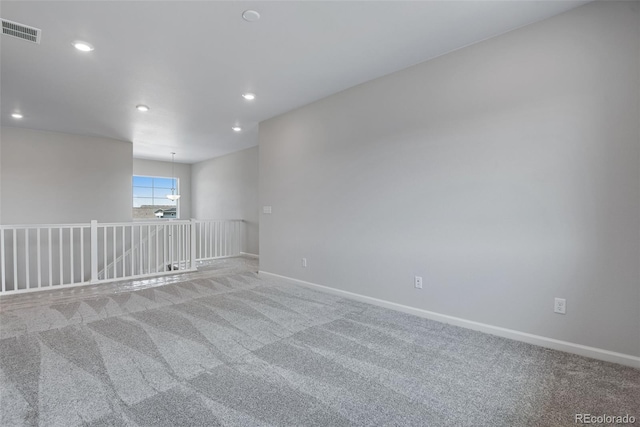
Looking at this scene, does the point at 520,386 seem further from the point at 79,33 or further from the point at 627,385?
the point at 79,33

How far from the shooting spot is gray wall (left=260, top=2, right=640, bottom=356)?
2.08 meters

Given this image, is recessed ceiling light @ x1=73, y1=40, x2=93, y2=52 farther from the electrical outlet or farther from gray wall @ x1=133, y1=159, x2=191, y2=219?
gray wall @ x1=133, y1=159, x2=191, y2=219

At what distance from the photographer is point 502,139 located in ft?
8.29

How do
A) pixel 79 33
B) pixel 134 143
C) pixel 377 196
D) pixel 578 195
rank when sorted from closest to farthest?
1. pixel 578 195
2. pixel 79 33
3. pixel 377 196
4. pixel 134 143

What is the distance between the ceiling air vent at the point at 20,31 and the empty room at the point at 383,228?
0.02 m

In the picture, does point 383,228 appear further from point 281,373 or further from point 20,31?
point 20,31

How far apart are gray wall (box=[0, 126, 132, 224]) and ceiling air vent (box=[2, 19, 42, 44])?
4061 millimetres

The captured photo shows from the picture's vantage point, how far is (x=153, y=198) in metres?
8.84

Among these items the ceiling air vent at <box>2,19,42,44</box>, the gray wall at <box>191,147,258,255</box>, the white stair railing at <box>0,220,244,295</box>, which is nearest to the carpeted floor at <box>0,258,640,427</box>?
the white stair railing at <box>0,220,244,295</box>

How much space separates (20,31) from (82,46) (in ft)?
1.30

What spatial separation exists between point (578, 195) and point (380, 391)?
2.04 meters

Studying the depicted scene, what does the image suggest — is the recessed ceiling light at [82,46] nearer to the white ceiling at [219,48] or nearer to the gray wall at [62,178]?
the white ceiling at [219,48]

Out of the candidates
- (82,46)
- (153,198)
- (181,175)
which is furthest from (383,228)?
(153,198)

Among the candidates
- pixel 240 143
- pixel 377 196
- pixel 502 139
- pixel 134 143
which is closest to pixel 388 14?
pixel 502 139
